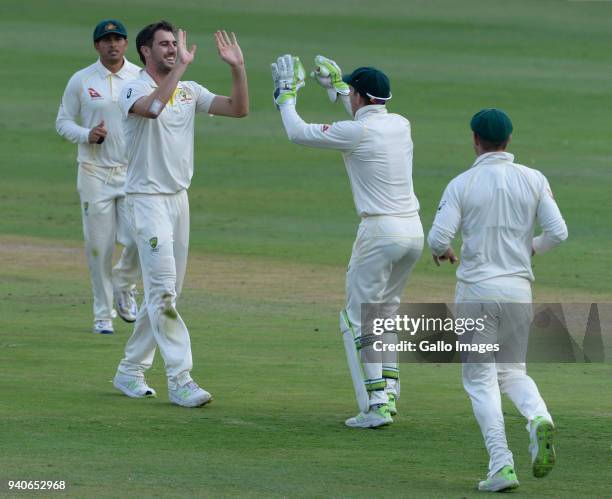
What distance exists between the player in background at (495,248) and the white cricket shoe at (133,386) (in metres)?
2.82

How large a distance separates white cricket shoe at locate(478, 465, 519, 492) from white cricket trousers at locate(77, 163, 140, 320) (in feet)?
19.3

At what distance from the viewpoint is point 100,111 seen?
42.3 feet

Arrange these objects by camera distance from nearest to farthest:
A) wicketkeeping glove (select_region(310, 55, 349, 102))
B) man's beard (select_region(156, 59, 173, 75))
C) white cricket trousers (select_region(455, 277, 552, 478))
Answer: white cricket trousers (select_region(455, 277, 552, 478))
man's beard (select_region(156, 59, 173, 75))
wicketkeeping glove (select_region(310, 55, 349, 102))

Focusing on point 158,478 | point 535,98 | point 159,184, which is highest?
point 535,98

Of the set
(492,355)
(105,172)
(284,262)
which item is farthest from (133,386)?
(284,262)

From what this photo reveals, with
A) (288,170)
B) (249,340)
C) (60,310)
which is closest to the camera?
(249,340)

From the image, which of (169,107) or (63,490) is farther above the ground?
(169,107)

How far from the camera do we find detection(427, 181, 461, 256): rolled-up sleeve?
7.59 meters

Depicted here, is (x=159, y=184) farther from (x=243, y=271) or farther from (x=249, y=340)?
(x=243, y=271)

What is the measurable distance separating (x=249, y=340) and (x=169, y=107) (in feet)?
10.5

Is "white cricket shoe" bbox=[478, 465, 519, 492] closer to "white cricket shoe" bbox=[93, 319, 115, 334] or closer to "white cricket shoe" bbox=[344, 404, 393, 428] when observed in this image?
"white cricket shoe" bbox=[344, 404, 393, 428]

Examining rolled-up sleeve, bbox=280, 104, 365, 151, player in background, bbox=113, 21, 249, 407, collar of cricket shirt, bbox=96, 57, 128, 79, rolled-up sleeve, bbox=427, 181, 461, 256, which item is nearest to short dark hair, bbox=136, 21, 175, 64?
player in background, bbox=113, 21, 249, 407

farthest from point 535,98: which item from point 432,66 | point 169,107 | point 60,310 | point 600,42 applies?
point 169,107

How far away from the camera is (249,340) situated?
40.3 ft
